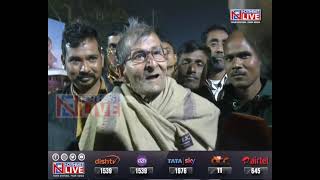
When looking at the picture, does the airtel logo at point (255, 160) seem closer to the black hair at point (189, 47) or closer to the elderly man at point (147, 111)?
the elderly man at point (147, 111)

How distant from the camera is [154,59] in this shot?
6176 millimetres

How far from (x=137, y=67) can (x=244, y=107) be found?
1046mm

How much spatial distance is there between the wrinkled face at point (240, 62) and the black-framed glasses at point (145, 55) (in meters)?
0.60

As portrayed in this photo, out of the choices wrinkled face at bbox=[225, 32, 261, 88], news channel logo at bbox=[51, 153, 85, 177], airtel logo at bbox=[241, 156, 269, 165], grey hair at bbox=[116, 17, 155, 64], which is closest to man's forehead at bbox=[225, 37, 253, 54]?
wrinkled face at bbox=[225, 32, 261, 88]

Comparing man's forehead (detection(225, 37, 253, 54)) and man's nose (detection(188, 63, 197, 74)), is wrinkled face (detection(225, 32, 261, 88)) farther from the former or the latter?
man's nose (detection(188, 63, 197, 74))

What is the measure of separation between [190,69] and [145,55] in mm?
431

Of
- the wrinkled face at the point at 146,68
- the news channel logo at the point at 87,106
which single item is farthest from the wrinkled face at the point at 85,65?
the wrinkled face at the point at 146,68

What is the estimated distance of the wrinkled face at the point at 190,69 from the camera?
20.3ft

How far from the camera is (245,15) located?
620cm

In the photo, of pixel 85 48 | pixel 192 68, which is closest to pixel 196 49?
pixel 192 68

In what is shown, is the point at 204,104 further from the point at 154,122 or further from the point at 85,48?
the point at 85,48

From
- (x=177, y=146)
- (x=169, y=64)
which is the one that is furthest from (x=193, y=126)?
(x=169, y=64)

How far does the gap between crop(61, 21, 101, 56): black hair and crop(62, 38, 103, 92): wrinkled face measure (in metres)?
0.03

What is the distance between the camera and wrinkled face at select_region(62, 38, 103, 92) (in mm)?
6195
